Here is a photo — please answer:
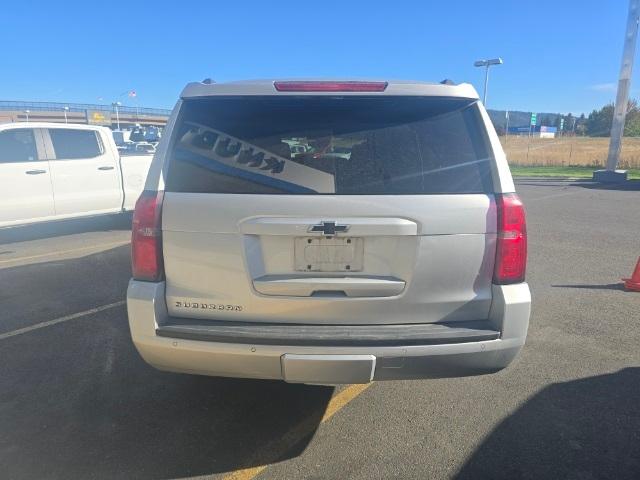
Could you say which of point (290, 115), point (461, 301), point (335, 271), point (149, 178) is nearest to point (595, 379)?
point (461, 301)

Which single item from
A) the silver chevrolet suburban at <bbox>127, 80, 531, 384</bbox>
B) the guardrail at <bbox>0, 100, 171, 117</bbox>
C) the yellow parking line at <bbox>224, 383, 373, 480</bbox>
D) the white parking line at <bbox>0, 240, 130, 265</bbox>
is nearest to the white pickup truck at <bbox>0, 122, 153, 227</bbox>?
the white parking line at <bbox>0, 240, 130, 265</bbox>

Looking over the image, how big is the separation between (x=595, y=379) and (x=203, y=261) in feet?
9.84

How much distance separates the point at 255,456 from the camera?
2.67m

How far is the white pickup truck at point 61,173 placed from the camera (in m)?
8.00

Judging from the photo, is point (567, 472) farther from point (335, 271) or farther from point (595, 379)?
point (335, 271)

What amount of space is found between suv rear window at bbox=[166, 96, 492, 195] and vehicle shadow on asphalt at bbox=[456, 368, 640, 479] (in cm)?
150

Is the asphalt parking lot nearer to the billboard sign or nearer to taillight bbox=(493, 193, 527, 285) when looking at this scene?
taillight bbox=(493, 193, 527, 285)

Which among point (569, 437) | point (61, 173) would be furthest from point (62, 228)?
point (569, 437)

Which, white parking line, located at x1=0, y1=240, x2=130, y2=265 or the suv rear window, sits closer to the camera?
the suv rear window

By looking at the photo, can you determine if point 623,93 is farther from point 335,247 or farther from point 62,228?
point 335,247

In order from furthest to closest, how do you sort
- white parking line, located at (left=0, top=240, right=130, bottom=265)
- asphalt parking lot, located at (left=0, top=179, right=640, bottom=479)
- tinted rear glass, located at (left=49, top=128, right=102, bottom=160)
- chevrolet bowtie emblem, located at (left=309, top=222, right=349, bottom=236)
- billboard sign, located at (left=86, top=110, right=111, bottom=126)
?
billboard sign, located at (left=86, top=110, right=111, bottom=126) < tinted rear glass, located at (left=49, top=128, right=102, bottom=160) < white parking line, located at (left=0, top=240, right=130, bottom=265) < asphalt parking lot, located at (left=0, top=179, right=640, bottom=479) < chevrolet bowtie emblem, located at (left=309, top=222, right=349, bottom=236)

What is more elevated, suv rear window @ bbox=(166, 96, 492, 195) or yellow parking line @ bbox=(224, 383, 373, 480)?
suv rear window @ bbox=(166, 96, 492, 195)

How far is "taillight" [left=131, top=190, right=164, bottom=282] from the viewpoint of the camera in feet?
8.07

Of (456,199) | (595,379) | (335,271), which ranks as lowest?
(595,379)
